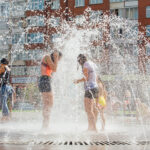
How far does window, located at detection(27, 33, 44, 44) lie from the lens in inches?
1911

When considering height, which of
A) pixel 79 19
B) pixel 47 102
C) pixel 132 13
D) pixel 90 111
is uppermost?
pixel 132 13

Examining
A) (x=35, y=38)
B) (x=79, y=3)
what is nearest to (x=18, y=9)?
(x=35, y=38)

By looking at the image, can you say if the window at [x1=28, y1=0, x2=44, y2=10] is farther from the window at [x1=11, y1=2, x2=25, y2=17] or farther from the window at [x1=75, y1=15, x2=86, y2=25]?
the window at [x1=75, y1=15, x2=86, y2=25]

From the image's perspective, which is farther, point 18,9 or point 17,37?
point 17,37

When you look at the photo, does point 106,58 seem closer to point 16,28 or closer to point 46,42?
point 46,42

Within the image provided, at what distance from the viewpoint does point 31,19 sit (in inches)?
1970

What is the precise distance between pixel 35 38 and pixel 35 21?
2.82 metres

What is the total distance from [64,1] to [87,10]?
3740 mm

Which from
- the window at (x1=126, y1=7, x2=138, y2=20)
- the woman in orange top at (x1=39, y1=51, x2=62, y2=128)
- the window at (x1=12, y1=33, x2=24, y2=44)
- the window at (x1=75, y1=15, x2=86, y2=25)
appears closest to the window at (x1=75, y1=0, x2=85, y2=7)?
the window at (x1=75, y1=15, x2=86, y2=25)

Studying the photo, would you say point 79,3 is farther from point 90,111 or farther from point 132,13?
point 90,111

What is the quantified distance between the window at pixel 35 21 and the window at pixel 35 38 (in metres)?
1.52

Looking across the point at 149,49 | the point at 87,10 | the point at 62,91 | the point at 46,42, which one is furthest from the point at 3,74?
the point at 46,42

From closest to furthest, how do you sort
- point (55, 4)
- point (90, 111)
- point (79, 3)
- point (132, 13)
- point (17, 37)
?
point (90, 111)
point (132, 13)
point (79, 3)
point (55, 4)
point (17, 37)

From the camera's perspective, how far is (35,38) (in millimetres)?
49000
